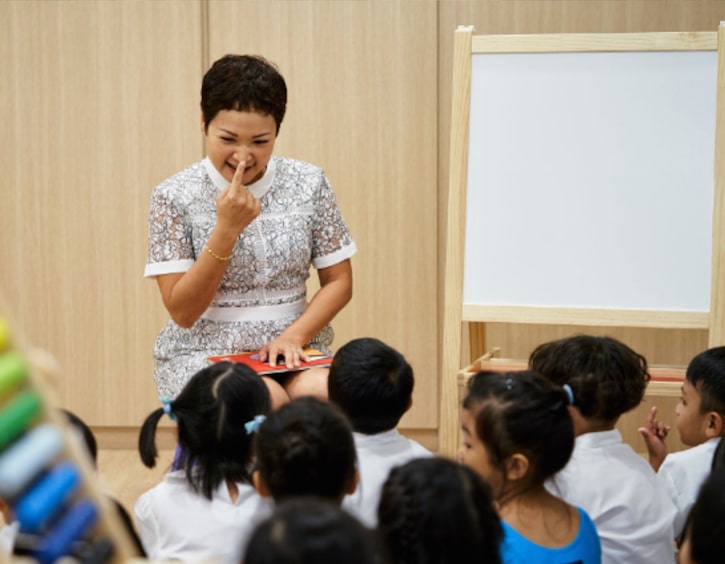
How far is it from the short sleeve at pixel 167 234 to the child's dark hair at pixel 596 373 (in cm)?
86

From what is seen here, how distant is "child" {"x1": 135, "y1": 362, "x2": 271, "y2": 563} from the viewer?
1.78 metres

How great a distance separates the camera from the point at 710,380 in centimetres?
227

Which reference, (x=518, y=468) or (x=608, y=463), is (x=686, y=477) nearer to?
(x=608, y=463)

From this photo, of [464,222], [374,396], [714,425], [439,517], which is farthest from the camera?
[464,222]

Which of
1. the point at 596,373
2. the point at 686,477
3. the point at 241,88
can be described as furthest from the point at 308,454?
the point at 241,88

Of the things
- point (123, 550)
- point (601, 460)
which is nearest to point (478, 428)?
point (601, 460)

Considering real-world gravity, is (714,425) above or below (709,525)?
below

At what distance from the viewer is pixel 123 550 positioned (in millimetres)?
1168

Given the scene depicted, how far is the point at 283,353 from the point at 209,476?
2.03 feet

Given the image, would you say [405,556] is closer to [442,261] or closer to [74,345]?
[442,261]

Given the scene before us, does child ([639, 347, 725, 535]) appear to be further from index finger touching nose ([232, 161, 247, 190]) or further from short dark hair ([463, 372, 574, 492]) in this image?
index finger touching nose ([232, 161, 247, 190])

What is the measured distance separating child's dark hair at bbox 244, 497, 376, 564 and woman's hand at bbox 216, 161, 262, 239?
143 centimetres

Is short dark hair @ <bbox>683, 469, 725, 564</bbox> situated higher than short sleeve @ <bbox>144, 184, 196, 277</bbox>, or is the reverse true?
short sleeve @ <bbox>144, 184, 196, 277</bbox>

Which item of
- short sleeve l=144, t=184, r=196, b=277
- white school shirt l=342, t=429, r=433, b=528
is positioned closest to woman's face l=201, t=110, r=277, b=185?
short sleeve l=144, t=184, r=196, b=277
